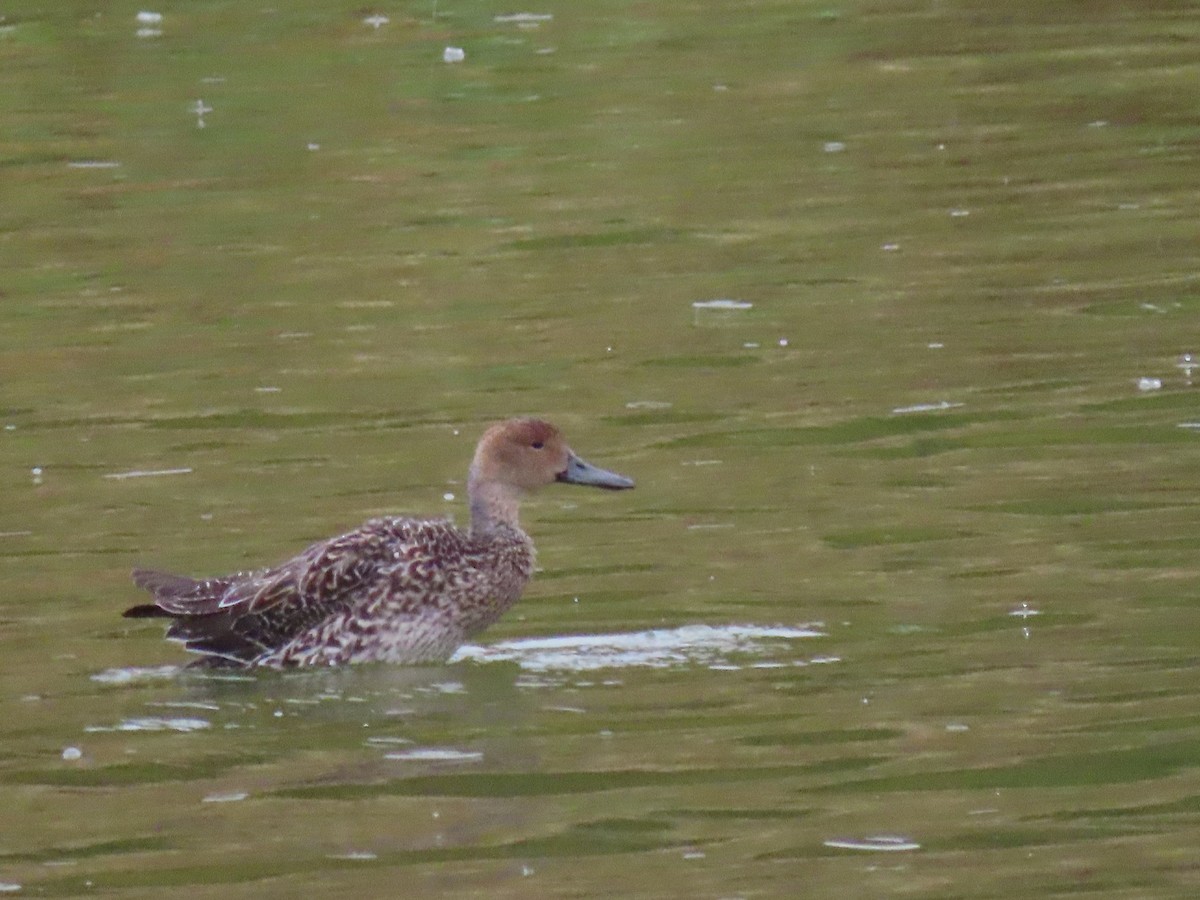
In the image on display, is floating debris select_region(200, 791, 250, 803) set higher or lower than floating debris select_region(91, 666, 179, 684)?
higher

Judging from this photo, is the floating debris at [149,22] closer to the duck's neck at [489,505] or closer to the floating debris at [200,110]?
the floating debris at [200,110]

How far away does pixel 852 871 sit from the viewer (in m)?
6.16

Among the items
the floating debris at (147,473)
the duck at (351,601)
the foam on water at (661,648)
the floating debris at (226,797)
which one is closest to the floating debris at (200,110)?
the floating debris at (147,473)

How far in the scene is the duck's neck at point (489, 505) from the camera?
8.90 meters

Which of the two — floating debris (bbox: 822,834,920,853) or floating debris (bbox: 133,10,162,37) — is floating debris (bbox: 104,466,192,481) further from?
floating debris (bbox: 133,10,162,37)

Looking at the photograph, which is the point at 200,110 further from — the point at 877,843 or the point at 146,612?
the point at 877,843

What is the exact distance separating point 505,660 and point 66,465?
99.7 inches

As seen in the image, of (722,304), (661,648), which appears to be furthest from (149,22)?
(661,648)

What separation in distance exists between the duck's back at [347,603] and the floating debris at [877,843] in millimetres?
2257

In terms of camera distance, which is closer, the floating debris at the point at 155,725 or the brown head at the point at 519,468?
the floating debris at the point at 155,725

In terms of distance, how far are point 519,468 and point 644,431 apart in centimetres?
145

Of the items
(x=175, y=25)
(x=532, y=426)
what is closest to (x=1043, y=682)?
(x=532, y=426)

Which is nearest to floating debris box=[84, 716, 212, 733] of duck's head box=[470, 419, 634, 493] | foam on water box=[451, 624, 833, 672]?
foam on water box=[451, 624, 833, 672]

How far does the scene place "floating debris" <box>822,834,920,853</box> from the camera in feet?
20.7
